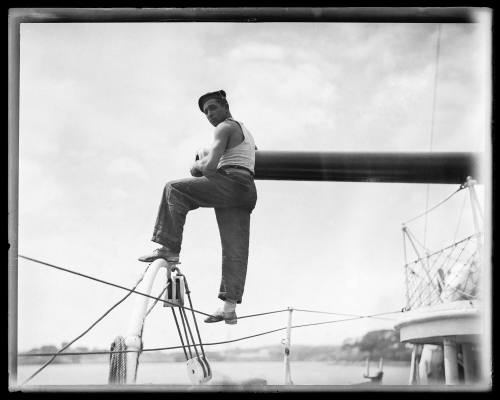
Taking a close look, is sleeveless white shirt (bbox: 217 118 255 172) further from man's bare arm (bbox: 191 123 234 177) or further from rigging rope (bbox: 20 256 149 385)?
rigging rope (bbox: 20 256 149 385)

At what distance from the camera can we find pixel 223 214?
4.23 meters

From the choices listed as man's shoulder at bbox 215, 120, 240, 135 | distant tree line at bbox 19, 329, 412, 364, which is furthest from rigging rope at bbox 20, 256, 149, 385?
man's shoulder at bbox 215, 120, 240, 135

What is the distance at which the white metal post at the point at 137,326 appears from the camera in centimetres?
372

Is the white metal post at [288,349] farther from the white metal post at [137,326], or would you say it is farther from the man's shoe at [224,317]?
the white metal post at [137,326]

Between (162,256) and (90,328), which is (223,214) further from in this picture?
(90,328)

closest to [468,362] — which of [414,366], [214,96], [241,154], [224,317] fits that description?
[414,366]

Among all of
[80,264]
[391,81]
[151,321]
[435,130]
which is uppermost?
[391,81]

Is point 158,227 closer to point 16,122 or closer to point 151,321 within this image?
point 151,321

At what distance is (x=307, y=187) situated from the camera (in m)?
4.39

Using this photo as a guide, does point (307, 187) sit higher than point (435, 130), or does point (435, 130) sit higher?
point (435, 130)

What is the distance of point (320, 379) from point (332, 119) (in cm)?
146

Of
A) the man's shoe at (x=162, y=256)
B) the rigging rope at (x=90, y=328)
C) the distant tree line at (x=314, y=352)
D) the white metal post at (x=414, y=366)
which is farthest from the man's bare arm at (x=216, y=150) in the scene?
the white metal post at (x=414, y=366)
